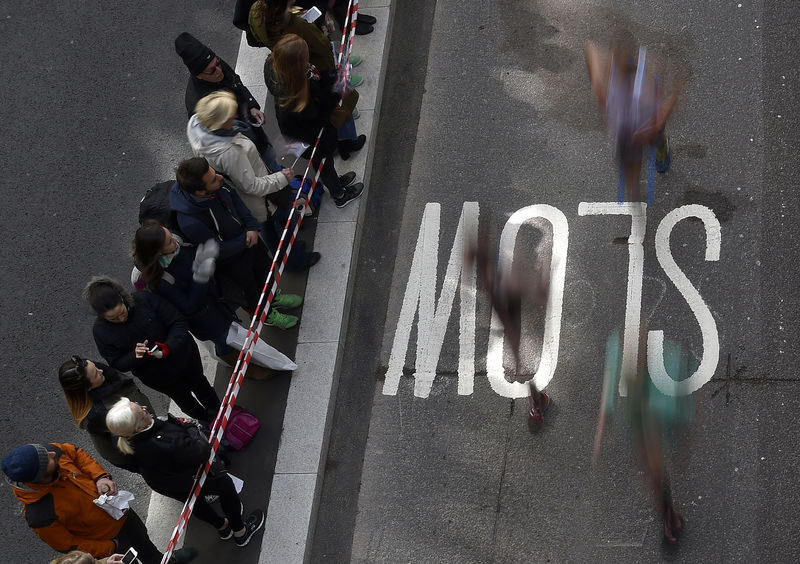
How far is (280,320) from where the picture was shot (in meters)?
7.15

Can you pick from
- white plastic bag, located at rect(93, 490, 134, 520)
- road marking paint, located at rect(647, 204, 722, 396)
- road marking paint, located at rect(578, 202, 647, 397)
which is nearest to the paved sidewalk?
white plastic bag, located at rect(93, 490, 134, 520)

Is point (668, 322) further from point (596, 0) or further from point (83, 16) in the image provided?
point (83, 16)

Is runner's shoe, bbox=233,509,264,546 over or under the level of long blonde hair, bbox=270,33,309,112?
under

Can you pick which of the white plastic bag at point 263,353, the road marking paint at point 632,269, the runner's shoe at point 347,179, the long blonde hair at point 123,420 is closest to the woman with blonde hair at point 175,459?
the long blonde hair at point 123,420

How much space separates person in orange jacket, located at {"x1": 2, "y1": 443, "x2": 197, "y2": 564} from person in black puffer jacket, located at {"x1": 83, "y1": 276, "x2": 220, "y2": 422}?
685 millimetres

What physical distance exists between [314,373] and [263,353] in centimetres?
49

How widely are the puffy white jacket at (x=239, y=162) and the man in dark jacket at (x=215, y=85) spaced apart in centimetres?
22

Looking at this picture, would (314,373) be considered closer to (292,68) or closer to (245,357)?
(245,357)

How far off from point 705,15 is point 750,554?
489cm

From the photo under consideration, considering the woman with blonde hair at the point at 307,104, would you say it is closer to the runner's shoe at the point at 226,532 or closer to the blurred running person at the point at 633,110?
the blurred running person at the point at 633,110

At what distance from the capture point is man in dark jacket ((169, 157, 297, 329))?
5.86m

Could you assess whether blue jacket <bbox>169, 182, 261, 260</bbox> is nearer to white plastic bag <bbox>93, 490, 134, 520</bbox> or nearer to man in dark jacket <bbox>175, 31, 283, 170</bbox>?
man in dark jacket <bbox>175, 31, 283, 170</bbox>

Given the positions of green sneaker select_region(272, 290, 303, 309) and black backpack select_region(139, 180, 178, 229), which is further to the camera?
green sneaker select_region(272, 290, 303, 309)

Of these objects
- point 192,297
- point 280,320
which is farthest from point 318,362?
point 192,297
